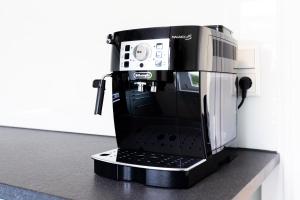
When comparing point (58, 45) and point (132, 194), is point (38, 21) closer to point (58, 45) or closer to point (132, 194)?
point (58, 45)

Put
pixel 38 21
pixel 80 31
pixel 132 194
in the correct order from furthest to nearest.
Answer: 1. pixel 38 21
2. pixel 80 31
3. pixel 132 194

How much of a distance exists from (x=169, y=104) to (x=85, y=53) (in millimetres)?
616

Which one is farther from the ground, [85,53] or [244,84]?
[85,53]

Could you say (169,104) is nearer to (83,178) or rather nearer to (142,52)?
(142,52)

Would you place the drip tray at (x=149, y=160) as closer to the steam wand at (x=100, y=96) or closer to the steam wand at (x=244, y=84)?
the steam wand at (x=100, y=96)

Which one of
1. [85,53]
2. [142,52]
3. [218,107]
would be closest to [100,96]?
[142,52]

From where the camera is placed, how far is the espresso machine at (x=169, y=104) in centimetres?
66

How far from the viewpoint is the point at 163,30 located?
0.68 meters

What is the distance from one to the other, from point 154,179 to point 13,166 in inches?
14.6

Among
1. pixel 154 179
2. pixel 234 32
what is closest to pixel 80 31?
pixel 234 32

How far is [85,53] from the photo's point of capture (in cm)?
126

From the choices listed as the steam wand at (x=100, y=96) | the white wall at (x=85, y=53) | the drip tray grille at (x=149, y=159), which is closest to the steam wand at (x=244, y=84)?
the white wall at (x=85, y=53)

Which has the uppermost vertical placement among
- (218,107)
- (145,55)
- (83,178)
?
(145,55)

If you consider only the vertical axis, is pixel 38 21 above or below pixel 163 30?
above
